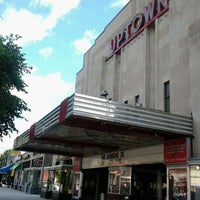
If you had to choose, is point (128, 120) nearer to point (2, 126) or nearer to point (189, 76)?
point (189, 76)

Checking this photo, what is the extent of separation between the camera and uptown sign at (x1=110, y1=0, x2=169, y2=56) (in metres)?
20.7

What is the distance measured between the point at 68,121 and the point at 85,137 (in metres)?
5.53

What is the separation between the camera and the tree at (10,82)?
1972 cm

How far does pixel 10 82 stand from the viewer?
20188 mm

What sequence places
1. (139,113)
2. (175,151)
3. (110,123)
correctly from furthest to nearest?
(175,151)
(139,113)
(110,123)

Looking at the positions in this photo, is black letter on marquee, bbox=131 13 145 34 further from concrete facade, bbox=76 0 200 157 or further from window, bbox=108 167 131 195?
window, bbox=108 167 131 195

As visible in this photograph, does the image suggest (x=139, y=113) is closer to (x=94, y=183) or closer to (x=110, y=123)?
(x=110, y=123)

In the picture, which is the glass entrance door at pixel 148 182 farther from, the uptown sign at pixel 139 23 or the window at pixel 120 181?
the uptown sign at pixel 139 23

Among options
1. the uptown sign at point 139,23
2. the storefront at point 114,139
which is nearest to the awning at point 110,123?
the storefront at point 114,139

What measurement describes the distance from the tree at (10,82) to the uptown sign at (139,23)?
24.7ft

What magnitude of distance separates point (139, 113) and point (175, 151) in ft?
9.39

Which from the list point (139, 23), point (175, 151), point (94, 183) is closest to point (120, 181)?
point (94, 183)

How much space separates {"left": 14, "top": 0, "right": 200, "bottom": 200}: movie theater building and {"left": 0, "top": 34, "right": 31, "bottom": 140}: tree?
1649mm

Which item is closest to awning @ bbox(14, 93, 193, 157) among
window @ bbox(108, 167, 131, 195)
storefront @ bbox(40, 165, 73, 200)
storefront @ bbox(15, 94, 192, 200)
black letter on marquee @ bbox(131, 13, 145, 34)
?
storefront @ bbox(15, 94, 192, 200)
